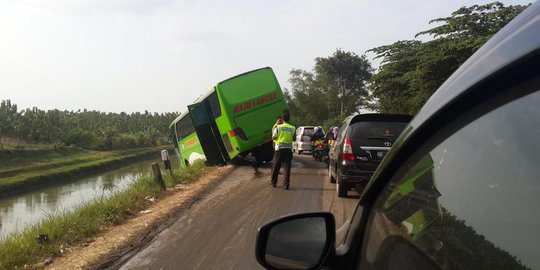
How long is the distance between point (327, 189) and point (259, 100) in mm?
8091

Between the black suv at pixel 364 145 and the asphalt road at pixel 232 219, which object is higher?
the black suv at pixel 364 145

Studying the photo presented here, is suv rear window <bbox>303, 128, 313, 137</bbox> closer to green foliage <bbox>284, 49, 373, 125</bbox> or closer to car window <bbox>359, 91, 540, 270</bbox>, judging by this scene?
car window <bbox>359, 91, 540, 270</bbox>

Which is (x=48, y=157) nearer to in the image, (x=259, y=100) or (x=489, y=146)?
(x=259, y=100)

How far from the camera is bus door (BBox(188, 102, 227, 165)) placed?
19922mm

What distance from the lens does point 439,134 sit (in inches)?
62.6

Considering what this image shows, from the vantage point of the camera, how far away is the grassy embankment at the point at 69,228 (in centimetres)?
702

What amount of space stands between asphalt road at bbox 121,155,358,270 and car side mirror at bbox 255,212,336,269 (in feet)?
13.5

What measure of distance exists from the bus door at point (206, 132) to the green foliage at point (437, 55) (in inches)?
343

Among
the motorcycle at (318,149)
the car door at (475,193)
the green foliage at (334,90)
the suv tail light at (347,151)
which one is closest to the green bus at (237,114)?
the motorcycle at (318,149)

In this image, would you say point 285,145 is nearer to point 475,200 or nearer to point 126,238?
point 126,238

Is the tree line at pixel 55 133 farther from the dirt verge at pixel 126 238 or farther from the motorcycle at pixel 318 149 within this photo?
the dirt verge at pixel 126 238

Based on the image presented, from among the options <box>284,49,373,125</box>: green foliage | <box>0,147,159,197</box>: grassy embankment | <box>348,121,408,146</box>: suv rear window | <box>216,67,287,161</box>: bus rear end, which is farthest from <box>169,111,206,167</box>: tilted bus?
<box>284,49,373,125</box>: green foliage

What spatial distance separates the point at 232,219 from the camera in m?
8.94

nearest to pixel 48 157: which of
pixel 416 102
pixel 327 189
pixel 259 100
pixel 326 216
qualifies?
pixel 259 100
